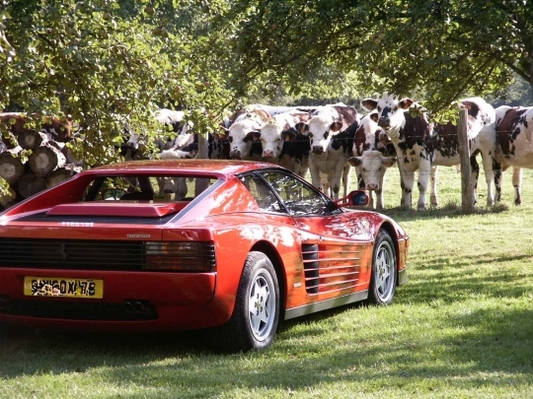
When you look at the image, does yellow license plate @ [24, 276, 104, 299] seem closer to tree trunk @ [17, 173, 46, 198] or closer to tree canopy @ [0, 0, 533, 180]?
tree canopy @ [0, 0, 533, 180]

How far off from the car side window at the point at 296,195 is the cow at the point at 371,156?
1313 cm

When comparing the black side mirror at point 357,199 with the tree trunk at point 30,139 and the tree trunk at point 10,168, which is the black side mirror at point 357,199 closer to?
the tree trunk at point 10,168

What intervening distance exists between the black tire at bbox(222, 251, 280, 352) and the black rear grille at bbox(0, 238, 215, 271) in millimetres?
418

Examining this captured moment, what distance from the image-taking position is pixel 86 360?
753 cm

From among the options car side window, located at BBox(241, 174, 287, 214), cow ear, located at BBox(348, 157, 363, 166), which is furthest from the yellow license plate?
cow ear, located at BBox(348, 157, 363, 166)

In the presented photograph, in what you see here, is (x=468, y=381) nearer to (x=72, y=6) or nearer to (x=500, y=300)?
(x=500, y=300)

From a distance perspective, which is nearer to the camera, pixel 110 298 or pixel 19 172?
pixel 110 298

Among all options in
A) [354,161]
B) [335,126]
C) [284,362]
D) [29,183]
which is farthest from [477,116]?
[284,362]

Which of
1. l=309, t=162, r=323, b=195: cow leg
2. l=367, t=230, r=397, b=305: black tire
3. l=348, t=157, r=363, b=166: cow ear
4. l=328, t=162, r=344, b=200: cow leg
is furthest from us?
l=328, t=162, r=344, b=200: cow leg

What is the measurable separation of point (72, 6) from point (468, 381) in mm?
5533

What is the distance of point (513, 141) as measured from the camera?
23391 millimetres

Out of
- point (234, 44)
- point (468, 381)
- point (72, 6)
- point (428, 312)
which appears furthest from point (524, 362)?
point (234, 44)

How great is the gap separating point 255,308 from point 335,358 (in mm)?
697

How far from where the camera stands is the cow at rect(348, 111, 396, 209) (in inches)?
907
